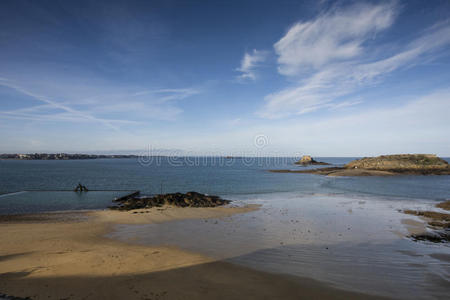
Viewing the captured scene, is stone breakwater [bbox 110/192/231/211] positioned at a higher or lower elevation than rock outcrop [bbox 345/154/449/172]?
lower

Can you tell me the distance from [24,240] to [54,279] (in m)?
6.65

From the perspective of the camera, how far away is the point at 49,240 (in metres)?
12.1

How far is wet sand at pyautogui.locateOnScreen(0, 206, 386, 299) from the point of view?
23.0 feet

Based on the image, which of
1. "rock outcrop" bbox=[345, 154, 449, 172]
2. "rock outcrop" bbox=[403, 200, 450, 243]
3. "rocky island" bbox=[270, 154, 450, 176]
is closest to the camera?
"rock outcrop" bbox=[403, 200, 450, 243]

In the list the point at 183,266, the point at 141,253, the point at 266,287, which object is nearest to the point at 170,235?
the point at 141,253

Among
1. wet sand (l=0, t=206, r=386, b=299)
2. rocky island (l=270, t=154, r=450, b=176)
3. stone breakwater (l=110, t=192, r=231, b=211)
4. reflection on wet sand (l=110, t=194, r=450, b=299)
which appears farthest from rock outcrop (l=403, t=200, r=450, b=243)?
rocky island (l=270, t=154, r=450, b=176)

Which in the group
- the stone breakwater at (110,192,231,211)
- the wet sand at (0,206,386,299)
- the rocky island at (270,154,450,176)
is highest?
the rocky island at (270,154,450,176)

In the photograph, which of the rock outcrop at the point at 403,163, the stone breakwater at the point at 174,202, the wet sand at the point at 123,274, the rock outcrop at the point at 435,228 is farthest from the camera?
the rock outcrop at the point at 403,163

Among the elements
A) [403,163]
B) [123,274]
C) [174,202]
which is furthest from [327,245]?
[403,163]

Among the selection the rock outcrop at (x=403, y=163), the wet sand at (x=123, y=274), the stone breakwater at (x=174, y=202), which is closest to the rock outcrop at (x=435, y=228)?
the wet sand at (x=123, y=274)

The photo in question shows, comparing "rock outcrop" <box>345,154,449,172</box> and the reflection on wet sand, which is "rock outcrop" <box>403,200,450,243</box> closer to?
the reflection on wet sand

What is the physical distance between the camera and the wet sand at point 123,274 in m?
7.02

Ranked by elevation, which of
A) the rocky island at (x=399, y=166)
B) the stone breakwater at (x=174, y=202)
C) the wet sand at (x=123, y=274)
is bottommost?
the stone breakwater at (x=174, y=202)

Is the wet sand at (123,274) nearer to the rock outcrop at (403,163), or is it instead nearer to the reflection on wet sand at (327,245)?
the reflection on wet sand at (327,245)
